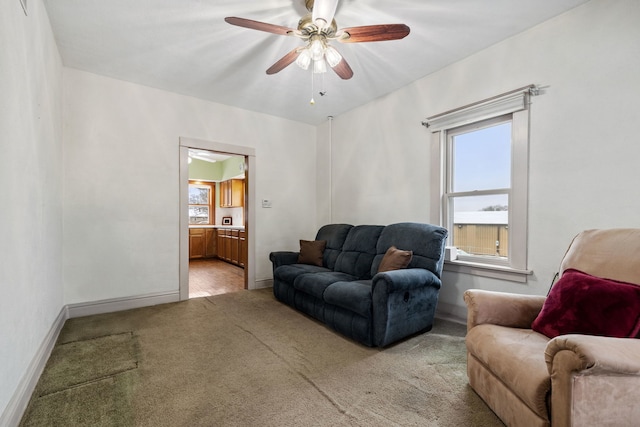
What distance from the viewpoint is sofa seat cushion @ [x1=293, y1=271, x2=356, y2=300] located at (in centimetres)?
291

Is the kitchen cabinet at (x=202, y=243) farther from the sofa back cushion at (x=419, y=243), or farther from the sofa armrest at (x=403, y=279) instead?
the sofa armrest at (x=403, y=279)

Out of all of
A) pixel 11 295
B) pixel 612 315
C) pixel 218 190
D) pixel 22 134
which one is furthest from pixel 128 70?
pixel 218 190

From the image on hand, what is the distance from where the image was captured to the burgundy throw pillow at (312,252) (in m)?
3.84

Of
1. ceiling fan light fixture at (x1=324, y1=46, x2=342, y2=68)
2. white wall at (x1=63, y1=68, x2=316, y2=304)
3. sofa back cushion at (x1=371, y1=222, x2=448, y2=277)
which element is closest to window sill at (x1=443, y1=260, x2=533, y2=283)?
sofa back cushion at (x1=371, y1=222, x2=448, y2=277)

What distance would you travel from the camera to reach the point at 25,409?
5.38 ft

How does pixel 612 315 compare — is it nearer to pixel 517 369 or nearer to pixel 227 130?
pixel 517 369

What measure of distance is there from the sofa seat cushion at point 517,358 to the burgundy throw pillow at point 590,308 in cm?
12

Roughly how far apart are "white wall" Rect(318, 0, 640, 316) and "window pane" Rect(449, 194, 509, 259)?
A: 292 mm

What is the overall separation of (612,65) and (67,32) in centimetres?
447

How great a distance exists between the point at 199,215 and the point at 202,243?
1062 mm

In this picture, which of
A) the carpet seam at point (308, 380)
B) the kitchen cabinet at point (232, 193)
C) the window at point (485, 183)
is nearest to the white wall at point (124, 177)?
the carpet seam at point (308, 380)

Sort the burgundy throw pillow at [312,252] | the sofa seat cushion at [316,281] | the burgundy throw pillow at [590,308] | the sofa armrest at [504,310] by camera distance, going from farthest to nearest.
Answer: the burgundy throw pillow at [312,252], the sofa seat cushion at [316,281], the sofa armrest at [504,310], the burgundy throw pillow at [590,308]

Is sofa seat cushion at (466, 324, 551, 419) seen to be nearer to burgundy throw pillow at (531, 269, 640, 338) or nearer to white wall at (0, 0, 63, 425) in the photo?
burgundy throw pillow at (531, 269, 640, 338)

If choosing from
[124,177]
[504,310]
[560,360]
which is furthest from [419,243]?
[124,177]
